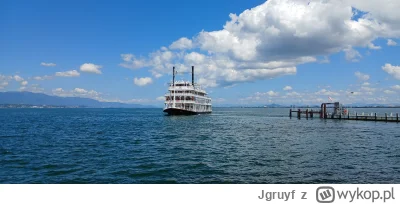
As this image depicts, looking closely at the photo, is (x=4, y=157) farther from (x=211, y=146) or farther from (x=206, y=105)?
(x=206, y=105)
